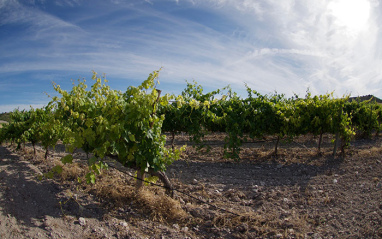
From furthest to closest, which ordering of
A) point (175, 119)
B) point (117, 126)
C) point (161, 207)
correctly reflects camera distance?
point (175, 119) < point (161, 207) < point (117, 126)

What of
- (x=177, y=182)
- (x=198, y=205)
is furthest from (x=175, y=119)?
(x=198, y=205)

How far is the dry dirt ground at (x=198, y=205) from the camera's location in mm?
3045

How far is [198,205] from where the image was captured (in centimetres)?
384

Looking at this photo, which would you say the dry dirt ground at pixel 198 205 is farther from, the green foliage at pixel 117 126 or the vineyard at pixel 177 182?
the green foliage at pixel 117 126

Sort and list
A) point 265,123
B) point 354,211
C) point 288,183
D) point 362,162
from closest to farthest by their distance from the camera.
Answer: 1. point 354,211
2. point 288,183
3. point 362,162
4. point 265,123

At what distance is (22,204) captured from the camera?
11.1 feet

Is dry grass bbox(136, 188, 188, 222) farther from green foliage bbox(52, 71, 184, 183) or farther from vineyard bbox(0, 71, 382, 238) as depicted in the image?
green foliage bbox(52, 71, 184, 183)

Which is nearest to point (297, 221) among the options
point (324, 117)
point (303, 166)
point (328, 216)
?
point (328, 216)

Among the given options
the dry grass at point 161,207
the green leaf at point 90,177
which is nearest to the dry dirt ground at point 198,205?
the dry grass at point 161,207

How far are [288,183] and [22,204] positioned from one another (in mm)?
4631

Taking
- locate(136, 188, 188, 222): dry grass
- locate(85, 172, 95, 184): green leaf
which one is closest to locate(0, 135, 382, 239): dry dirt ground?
locate(136, 188, 188, 222): dry grass

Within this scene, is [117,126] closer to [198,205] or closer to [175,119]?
[198,205]

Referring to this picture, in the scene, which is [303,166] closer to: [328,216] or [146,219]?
[328,216]

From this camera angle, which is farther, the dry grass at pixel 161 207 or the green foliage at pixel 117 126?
the dry grass at pixel 161 207
